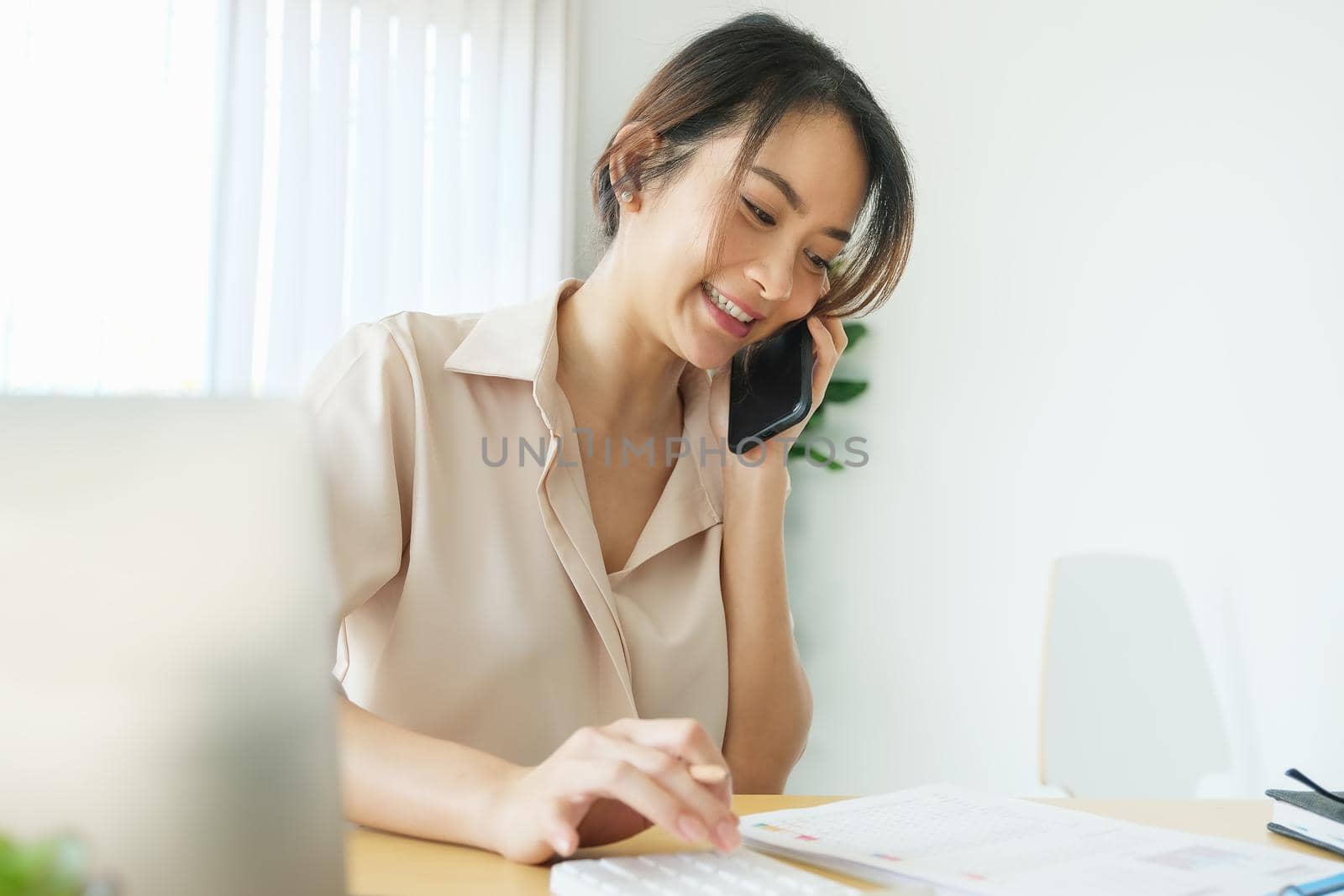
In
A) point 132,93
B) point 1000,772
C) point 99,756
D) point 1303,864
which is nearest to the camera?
point 99,756

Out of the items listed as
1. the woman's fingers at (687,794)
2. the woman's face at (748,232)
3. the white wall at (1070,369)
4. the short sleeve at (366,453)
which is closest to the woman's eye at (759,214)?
the woman's face at (748,232)

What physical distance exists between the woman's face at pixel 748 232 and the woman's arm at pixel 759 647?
20 cm

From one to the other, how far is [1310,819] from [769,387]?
760mm

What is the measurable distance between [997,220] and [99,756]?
8.95 feet

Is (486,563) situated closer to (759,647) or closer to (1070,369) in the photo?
(759,647)

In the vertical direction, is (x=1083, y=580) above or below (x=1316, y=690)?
above

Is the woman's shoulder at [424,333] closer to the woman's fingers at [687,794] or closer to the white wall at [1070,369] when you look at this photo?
the woman's fingers at [687,794]

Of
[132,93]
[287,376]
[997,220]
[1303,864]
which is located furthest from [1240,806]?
[132,93]

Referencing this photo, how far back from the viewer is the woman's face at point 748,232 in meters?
1.22

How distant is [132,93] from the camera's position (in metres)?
2.53

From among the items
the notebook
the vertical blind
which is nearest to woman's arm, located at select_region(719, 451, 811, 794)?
the notebook

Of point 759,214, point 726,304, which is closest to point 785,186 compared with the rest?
point 759,214

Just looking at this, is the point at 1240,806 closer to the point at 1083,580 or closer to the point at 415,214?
the point at 1083,580

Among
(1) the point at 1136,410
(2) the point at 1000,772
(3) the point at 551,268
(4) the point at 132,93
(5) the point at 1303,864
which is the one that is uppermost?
(4) the point at 132,93
